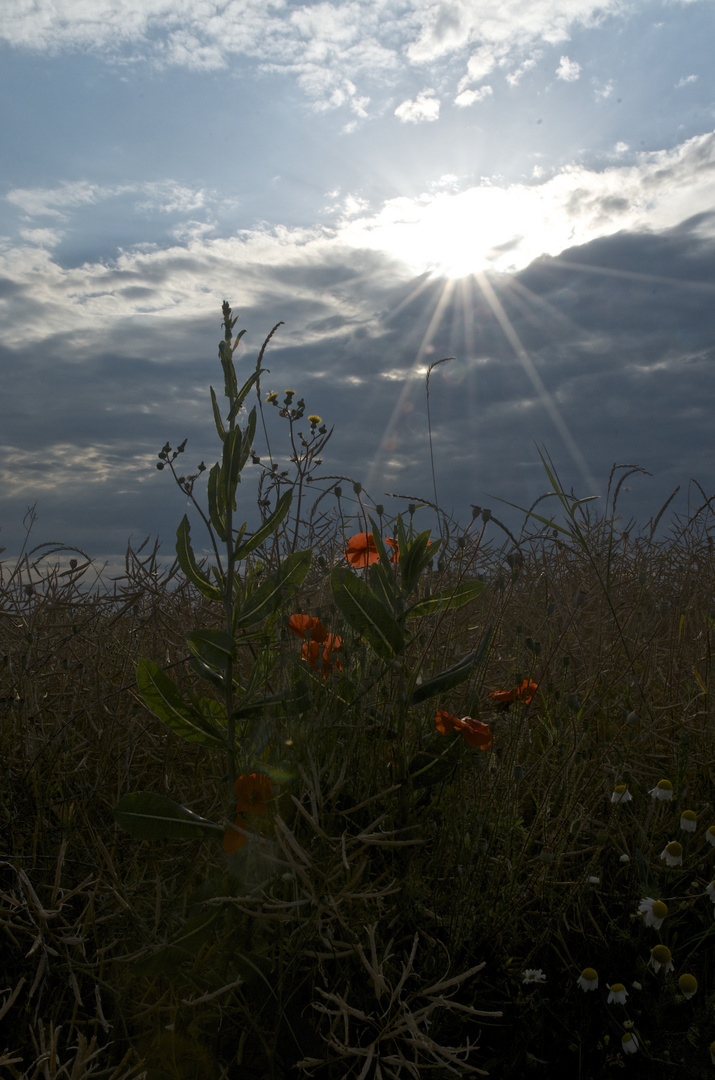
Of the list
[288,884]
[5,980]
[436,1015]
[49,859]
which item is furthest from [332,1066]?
[49,859]

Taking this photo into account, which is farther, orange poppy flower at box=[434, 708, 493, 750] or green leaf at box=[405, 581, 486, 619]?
green leaf at box=[405, 581, 486, 619]

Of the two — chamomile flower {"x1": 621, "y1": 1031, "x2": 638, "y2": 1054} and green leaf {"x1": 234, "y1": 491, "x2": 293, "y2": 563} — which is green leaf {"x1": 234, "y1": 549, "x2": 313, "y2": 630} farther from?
chamomile flower {"x1": 621, "y1": 1031, "x2": 638, "y2": 1054}

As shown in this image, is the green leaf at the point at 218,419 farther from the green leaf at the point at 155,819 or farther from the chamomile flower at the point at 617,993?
the chamomile flower at the point at 617,993

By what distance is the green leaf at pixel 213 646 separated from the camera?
1.54 meters

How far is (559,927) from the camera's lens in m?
1.90

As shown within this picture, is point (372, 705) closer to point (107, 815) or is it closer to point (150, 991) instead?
point (150, 991)

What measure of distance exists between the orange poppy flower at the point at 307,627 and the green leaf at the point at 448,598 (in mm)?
246

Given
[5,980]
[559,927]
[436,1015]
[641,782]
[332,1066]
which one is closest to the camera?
[332,1066]

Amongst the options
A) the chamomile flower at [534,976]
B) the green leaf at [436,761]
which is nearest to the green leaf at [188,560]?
the green leaf at [436,761]

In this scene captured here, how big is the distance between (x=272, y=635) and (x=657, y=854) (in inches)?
54.0

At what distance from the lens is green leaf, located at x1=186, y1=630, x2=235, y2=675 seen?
1545 millimetres

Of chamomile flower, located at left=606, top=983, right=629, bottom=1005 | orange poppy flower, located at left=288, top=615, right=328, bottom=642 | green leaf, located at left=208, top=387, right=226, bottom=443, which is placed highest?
green leaf, located at left=208, top=387, right=226, bottom=443

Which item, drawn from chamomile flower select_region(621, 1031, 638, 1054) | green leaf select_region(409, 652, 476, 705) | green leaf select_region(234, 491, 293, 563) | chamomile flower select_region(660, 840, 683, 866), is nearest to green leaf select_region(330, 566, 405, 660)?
green leaf select_region(409, 652, 476, 705)

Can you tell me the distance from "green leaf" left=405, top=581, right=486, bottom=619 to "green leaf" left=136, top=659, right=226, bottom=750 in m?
0.59
